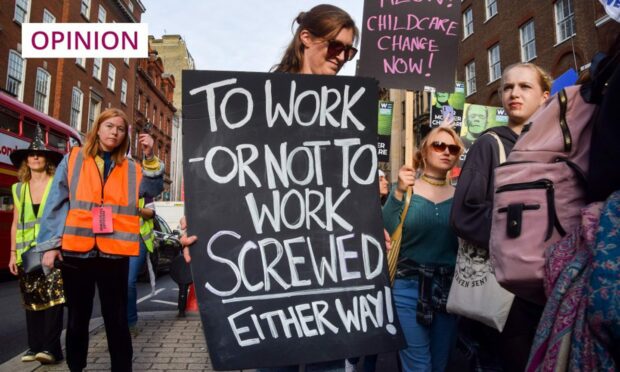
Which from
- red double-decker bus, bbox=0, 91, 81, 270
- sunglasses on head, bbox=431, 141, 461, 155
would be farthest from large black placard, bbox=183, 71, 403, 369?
red double-decker bus, bbox=0, 91, 81, 270

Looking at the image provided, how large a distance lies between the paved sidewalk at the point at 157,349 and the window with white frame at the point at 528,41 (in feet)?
57.5

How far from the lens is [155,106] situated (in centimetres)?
4106

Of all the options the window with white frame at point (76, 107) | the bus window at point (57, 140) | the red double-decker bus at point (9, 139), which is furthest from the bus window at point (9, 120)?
the window with white frame at point (76, 107)

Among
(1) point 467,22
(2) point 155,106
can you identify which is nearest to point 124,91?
(2) point 155,106

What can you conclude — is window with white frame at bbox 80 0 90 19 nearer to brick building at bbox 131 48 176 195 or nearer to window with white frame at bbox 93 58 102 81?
window with white frame at bbox 93 58 102 81

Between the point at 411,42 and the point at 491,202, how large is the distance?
1.04 metres

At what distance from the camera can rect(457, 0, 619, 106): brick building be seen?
593 inches

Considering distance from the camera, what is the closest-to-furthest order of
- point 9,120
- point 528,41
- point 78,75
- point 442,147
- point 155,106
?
point 442,147
point 9,120
point 528,41
point 78,75
point 155,106

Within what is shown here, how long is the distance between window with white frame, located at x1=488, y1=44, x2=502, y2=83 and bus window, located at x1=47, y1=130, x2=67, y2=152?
17.6 m

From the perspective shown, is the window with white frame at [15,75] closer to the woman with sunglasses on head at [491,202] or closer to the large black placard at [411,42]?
the large black placard at [411,42]

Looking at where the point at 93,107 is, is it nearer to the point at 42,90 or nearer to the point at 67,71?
the point at 67,71

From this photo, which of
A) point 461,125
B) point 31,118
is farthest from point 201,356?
point 31,118

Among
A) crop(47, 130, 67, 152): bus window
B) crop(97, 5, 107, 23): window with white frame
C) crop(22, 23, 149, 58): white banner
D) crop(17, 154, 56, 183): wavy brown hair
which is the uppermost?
crop(97, 5, 107, 23): window with white frame

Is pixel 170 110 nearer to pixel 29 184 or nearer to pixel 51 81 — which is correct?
pixel 51 81
